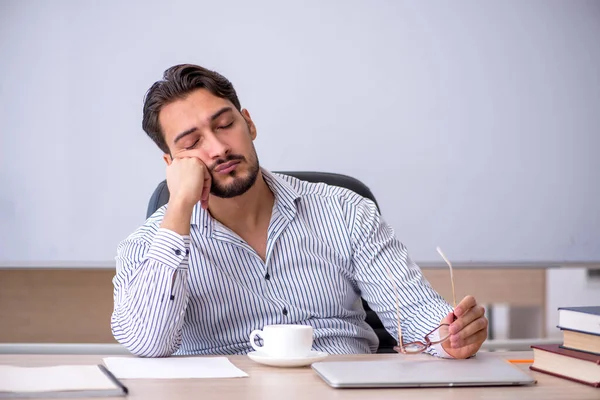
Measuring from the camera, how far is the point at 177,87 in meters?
1.74

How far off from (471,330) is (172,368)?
521 millimetres

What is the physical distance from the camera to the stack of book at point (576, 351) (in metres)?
1.09

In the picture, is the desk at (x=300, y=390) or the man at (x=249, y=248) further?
the man at (x=249, y=248)

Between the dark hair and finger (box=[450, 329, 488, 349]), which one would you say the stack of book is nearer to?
finger (box=[450, 329, 488, 349])

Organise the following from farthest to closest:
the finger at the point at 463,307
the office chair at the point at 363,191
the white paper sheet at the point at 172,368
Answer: the office chair at the point at 363,191
the finger at the point at 463,307
the white paper sheet at the point at 172,368

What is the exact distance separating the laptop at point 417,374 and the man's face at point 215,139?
0.61 meters

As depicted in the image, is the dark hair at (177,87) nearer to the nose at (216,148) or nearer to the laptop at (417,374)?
the nose at (216,148)

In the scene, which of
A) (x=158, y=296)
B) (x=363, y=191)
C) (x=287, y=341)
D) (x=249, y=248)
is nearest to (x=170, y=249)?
(x=158, y=296)

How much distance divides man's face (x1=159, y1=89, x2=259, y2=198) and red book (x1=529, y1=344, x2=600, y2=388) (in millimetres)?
758

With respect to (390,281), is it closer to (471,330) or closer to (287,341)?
(471,330)

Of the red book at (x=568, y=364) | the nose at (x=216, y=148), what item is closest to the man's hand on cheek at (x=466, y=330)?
the red book at (x=568, y=364)

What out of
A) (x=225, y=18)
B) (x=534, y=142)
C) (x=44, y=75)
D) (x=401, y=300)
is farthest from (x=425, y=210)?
(x=44, y=75)

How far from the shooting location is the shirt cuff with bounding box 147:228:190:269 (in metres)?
1.46

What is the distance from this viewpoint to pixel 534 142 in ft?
9.68
